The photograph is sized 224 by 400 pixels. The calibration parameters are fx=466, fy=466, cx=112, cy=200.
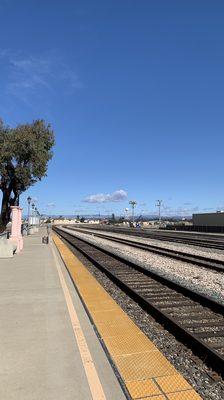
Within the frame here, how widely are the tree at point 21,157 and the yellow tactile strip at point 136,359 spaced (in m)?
33.9

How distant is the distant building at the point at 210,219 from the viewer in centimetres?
7389

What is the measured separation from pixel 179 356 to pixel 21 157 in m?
38.4

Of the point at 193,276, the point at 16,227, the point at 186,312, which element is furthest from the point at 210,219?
the point at 186,312

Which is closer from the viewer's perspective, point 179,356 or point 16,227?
point 179,356

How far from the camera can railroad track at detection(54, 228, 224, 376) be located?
6447 mm

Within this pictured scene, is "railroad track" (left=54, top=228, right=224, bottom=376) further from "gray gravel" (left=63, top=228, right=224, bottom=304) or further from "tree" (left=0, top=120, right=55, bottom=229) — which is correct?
"tree" (left=0, top=120, right=55, bottom=229)

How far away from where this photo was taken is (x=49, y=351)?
5906mm

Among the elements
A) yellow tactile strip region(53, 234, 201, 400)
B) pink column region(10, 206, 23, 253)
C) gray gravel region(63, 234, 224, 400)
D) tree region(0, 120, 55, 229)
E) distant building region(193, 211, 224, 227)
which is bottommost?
gray gravel region(63, 234, 224, 400)

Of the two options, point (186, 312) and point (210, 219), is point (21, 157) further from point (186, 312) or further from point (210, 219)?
point (210, 219)

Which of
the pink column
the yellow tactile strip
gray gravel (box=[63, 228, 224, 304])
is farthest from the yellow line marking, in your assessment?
the pink column

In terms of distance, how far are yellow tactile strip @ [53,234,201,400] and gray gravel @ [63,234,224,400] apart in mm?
182

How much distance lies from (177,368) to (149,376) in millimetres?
704

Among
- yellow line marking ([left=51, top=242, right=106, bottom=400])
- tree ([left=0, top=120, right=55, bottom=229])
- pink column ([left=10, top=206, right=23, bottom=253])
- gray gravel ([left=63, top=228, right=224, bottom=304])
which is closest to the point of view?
yellow line marking ([left=51, top=242, right=106, bottom=400])

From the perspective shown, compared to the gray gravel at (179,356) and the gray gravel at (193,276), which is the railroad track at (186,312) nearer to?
the gray gravel at (179,356)
